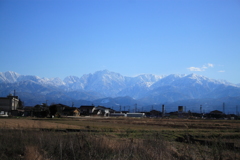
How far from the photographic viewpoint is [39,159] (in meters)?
11.3

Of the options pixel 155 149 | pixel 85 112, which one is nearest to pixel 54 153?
pixel 155 149

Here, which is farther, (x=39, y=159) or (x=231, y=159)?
(x=39, y=159)

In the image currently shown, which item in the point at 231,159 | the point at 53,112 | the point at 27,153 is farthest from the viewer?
the point at 53,112

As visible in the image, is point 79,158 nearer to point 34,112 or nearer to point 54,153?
point 54,153

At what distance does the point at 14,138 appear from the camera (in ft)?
45.9

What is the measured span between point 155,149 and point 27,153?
535cm

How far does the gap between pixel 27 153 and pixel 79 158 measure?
7.29ft

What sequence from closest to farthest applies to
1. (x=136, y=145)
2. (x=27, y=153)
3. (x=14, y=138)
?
(x=27, y=153) < (x=136, y=145) < (x=14, y=138)

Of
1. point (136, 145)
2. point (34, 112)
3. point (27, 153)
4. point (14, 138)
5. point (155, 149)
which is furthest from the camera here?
point (34, 112)

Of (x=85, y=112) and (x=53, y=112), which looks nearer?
(x=53, y=112)

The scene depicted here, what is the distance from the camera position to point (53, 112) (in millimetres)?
95062

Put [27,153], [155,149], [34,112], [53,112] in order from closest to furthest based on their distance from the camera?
[155,149] → [27,153] → [53,112] → [34,112]

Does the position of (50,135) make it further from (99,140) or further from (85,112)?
(85,112)

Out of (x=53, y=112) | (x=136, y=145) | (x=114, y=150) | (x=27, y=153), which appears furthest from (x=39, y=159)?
(x=53, y=112)
